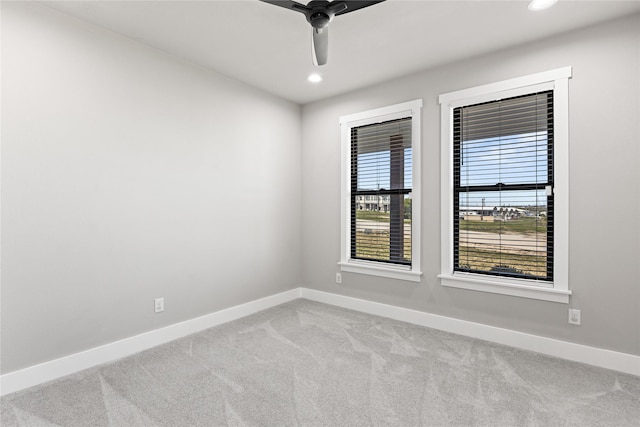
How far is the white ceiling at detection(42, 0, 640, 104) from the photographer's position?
2.33m

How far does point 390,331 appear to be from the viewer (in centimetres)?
325

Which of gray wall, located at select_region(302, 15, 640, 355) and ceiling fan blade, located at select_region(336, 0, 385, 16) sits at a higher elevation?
ceiling fan blade, located at select_region(336, 0, 385, 16)

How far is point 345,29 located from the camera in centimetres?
260

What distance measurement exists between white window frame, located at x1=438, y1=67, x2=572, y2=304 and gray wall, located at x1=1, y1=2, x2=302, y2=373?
2048 millimetres

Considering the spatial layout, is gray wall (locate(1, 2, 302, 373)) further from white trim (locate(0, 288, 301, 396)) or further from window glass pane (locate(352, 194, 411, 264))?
window glass pane (locate(352, 194, 411, 264))

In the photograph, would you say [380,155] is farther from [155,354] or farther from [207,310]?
[155,354]

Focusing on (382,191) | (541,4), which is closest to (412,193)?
(382,191)

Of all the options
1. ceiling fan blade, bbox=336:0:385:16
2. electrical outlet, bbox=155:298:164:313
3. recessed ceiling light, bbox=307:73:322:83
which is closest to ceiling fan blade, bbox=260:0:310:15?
ceiling fan blade, bbox=336:0:385:16

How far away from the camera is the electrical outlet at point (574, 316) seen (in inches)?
104

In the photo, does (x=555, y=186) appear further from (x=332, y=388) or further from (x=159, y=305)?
(x=159, y=305)

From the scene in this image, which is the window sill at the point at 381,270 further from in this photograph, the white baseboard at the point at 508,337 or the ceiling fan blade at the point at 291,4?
the ceiling fan blade at the point at 291,4

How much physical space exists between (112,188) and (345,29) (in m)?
2.21

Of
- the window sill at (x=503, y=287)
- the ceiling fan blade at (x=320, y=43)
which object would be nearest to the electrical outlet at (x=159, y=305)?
the ceiling fan blade at (x=320, y=43)

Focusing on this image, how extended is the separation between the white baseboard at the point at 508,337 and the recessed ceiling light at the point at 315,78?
8.15ft
